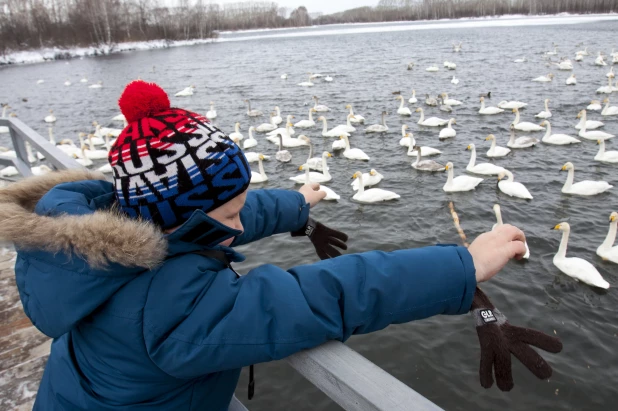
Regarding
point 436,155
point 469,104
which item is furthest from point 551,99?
point 436,155

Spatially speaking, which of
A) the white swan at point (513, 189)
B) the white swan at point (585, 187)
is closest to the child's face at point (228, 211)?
the white swan at point (513, 189)

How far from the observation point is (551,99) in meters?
18.0

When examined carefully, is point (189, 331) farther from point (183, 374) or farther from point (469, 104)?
point (469, 104)

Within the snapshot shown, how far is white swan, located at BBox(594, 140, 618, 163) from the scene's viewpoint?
11.0 metres

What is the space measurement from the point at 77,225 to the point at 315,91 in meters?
22.8

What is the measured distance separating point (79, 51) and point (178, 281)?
7034cm

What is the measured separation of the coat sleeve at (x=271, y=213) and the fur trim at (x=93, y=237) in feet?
2.54

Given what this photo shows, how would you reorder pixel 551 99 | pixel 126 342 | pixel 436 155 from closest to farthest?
pixel 126 342 → pixel 436 155 → pixel 551 99

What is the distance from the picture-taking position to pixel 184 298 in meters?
1.32

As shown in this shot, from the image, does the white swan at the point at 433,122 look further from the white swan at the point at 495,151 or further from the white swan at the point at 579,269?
the white swan at the point at 579,269

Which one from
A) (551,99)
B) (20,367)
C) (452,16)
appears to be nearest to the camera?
(20,367)

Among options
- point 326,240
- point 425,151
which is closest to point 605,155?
point 425,151

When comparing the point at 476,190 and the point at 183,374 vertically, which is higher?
the point at 183,374

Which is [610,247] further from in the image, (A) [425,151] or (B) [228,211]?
(B) [228,211]
